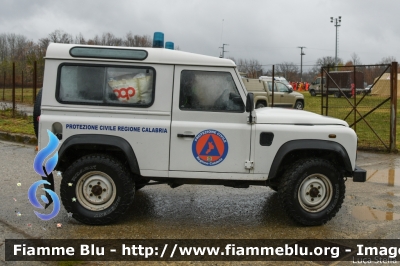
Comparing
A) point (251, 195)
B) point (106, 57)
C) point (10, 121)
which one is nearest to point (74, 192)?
point (106, 57)

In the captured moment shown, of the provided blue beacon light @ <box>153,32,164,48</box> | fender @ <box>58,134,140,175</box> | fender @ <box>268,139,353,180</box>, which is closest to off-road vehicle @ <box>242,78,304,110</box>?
blue beacon light @ <box>153,32,164,48</box>

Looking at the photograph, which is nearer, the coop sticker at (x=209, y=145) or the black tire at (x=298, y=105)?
the coop sticker at (x=209, y=145)

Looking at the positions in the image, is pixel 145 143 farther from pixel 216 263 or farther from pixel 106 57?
pixel 216 263

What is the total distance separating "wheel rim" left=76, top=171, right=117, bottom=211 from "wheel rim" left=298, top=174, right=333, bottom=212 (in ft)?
7.83

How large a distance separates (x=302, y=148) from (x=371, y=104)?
715 centimetres

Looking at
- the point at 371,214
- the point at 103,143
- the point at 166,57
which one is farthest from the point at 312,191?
the point at 103,143

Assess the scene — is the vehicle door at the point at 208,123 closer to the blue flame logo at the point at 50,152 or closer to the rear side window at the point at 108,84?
the rear side window at the point at 108,84

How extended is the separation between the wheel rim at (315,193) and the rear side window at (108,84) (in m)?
2.23

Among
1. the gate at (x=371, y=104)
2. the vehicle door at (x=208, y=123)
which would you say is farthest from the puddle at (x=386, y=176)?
the vehicle door at (x=208, y=123)

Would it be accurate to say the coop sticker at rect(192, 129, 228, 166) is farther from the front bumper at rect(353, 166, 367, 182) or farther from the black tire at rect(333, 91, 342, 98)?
the black tire at rect(333, 91, 342, 98)

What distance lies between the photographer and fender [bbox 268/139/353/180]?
5234 millimetres

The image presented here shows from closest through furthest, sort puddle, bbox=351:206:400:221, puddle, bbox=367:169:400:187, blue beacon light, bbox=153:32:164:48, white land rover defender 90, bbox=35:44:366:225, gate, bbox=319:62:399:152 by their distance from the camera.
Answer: white land rover defender 90, bbox=35:44:366:225 < blue beacon light, bbox=153:32:164:48 < puddle, bbox=351:206:400:221 < puddle, bbox=367:169:400:187 < gate, bbox=319:62:399:152

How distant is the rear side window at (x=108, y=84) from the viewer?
525cm

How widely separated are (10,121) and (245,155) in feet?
39.8
